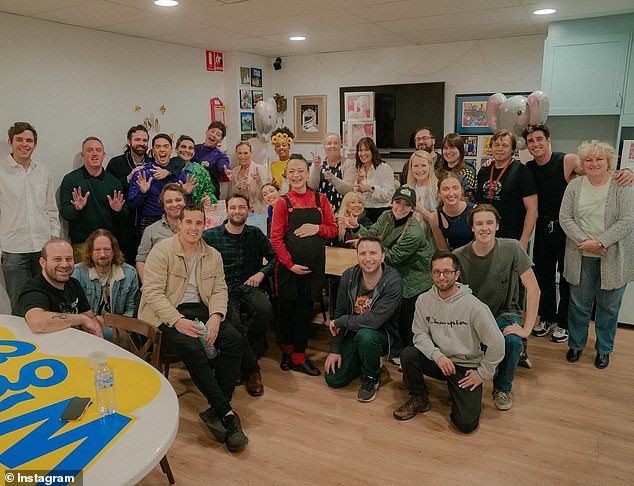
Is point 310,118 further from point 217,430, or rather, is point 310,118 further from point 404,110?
point 217,430

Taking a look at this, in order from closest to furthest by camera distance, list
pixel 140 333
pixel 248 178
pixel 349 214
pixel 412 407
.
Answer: pixel 140 333 < pixel 412 407 < pixel 349 214 < pixel 248 178

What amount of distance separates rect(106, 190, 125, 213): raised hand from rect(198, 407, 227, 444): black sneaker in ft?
6.41

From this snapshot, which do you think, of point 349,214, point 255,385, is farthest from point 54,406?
point 349,214

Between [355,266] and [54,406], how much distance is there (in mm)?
1960

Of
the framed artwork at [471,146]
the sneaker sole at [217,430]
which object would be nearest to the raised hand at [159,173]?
the sneaker sole at [217,430]

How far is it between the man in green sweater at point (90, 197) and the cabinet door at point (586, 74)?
3840 mm

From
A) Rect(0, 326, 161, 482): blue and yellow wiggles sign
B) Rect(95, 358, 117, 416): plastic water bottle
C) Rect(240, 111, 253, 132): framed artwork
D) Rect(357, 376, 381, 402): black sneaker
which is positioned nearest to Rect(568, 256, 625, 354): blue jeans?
Rect(357, 376, 381, 402): black sneaker

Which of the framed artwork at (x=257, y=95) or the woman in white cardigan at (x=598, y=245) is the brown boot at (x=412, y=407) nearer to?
the woman in white cardigan at (x=598, y=245)

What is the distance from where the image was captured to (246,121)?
6.38 m

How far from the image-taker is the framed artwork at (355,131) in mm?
6445

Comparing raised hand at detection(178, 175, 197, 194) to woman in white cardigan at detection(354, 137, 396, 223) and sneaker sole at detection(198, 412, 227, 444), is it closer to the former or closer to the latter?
woman in white cardigan at detection(354, 137, 396, 223)

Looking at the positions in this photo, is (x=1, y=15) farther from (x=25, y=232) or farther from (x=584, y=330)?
(x=584, y=330)

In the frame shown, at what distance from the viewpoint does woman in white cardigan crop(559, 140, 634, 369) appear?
3.33 meters

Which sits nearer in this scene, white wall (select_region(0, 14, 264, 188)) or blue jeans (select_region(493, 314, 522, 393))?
blue jeans (select_region(493, 314, 522, 393))
